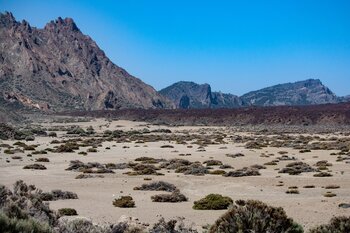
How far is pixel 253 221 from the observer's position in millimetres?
9523

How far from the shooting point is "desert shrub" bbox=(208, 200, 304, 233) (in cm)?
945

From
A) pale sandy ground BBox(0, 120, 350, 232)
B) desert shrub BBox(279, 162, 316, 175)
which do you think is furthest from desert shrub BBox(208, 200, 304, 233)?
desert shrub BBox(279, 162, 316, 175)

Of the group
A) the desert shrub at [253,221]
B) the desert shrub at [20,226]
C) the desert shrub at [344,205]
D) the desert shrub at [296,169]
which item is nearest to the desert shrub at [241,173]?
the desert shrub at [296,169]

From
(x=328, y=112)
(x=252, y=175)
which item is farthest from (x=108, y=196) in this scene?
(x=328, y=112)

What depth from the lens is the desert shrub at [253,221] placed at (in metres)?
9.45

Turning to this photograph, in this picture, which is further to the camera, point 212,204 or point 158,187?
point 158,187

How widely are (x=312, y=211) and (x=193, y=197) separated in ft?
17.5

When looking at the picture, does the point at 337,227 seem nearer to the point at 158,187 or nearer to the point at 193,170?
the point at 158,187

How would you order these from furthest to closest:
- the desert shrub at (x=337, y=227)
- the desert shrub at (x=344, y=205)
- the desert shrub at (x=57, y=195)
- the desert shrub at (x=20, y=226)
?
the desert shrub at (x=57, y=195) < the desert shrub at (x=344, y=205) < the desert shrub at (x=337, y=227) < the desert shrub at (x=20, y=226)

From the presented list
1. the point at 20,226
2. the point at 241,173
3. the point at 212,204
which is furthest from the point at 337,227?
the point at 241,173

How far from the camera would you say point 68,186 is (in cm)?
2236

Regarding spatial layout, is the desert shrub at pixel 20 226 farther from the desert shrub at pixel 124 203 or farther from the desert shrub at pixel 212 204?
the desert shrub at pixel 212 204

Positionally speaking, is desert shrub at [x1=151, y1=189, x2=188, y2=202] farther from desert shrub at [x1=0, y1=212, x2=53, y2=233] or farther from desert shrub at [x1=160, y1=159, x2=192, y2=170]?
desert shrub at [x1=160, y1=159, x2=192, y2=170]

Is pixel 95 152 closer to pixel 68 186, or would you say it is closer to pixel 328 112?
pixel 68 186
